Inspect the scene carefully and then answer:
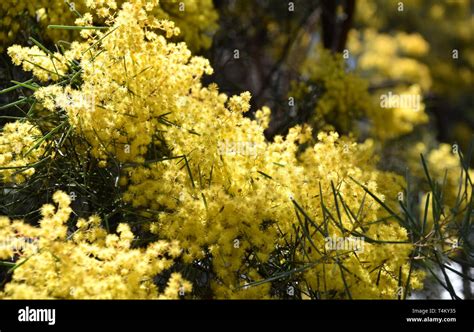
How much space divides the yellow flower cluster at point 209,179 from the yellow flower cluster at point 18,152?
98 mm

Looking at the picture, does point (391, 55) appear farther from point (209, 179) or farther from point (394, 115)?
point (209, 179)

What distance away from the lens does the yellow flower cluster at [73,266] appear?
1.34 metres

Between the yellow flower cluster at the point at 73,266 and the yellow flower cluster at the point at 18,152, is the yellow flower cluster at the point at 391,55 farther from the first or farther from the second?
the yellow flower cluster at the point at 73,266

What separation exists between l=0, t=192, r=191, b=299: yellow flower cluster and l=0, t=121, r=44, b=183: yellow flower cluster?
0.27m

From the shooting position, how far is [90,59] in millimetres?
1724

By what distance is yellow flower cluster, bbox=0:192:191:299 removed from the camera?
1.34 metres

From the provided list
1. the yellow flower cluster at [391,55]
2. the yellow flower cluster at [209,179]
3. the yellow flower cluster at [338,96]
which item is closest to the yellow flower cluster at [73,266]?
the yellow flower cluster at [209,179]

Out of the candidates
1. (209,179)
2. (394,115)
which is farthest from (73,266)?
(394,115)

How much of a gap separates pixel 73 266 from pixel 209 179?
437 millimetres

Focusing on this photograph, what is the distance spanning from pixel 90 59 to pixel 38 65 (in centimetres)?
14

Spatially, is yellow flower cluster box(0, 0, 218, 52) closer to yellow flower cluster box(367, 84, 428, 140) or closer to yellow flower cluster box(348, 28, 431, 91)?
yellow flower cluster box(367, 84, 428, 140)
